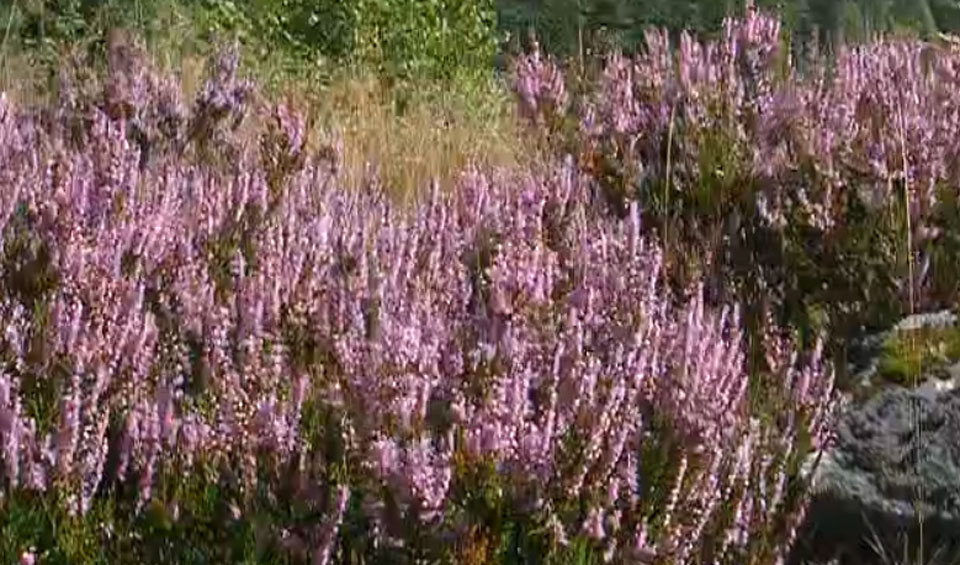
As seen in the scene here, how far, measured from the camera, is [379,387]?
2.82 meters

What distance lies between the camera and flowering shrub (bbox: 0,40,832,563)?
2.74 meters

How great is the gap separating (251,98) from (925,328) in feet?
7.60

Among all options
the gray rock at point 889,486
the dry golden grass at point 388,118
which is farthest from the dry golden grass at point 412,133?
the gray rock at point 889,486

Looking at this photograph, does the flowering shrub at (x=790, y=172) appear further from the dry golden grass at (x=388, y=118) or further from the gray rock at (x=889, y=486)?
the dry golden grass at (x=388, y=118)

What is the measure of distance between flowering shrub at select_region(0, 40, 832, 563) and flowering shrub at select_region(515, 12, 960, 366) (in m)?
0.35

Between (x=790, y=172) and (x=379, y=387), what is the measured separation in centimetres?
163

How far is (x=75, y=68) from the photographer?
539cm

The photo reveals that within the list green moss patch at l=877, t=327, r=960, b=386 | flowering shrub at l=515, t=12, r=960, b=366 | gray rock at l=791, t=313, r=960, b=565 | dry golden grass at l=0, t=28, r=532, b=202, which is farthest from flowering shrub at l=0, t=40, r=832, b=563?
dry golden grass at l=0, t=28, r=532, b=202

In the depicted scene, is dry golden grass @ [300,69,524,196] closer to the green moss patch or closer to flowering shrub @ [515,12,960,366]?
flowering shrub @ [515,12,960,366]

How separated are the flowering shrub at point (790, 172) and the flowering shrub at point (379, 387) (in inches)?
13.8

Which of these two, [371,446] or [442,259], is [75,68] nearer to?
[442,259]

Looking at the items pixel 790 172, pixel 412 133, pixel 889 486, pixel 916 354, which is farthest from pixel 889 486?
pixel 412 133

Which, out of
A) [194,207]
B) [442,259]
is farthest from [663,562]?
[194,207]

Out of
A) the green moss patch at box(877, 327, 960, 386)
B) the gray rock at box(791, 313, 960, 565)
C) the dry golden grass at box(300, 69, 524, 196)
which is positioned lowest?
the gray rock at box(791, 313, 960, 565)
